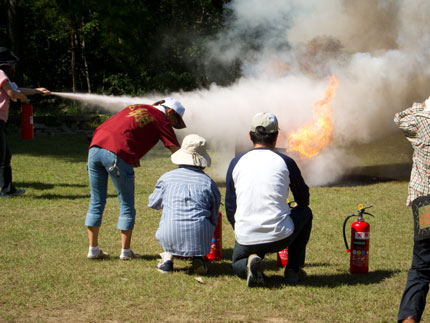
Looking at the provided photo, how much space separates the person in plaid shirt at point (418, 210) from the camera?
12.0 feet

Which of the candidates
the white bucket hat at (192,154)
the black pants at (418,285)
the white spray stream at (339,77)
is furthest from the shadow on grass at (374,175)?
the black pants at (418,285)

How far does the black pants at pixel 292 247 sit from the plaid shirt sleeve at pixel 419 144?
1.08m

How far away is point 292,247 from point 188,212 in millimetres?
1035

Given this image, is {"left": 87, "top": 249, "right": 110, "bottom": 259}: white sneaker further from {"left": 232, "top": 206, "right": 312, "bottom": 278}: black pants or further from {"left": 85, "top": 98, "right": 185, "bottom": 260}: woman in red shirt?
{"left": 232, "top": 206, "right": 312, "bottom": 278}: black pants

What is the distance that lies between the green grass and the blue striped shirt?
330 mm

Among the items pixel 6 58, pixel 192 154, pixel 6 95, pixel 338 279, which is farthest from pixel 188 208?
pixel 6 58

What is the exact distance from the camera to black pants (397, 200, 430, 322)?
3.64 meters

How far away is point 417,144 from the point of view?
13.1 ft

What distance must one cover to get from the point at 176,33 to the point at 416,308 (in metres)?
20.8

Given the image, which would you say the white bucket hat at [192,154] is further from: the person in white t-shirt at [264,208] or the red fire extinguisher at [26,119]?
the red fire extinguisher at [26,119]

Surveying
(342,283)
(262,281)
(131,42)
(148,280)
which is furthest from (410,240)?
(131,42)

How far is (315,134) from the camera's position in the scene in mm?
10008

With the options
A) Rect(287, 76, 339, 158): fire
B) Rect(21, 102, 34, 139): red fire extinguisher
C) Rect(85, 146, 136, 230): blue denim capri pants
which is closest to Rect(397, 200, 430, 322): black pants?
Rect(85, 146, 136, 230): blue denim capri pants

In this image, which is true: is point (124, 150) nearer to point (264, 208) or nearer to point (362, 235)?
point (264, 208)
